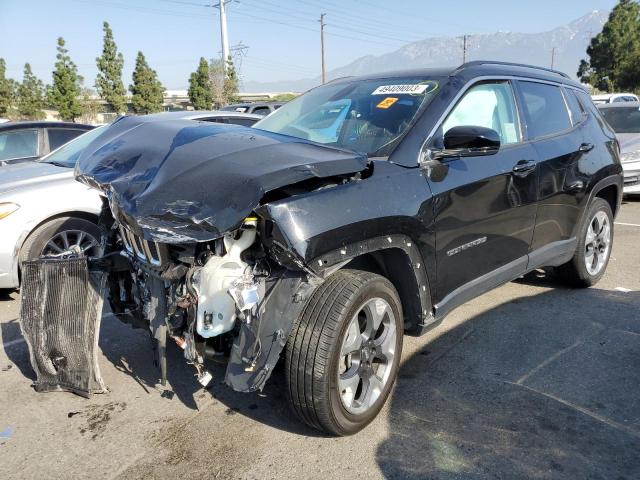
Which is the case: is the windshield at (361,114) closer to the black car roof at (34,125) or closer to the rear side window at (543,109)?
the rear side window at (543,109)

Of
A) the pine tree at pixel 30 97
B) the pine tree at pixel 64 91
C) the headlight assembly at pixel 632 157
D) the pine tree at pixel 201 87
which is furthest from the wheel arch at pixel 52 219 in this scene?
the pine tree at pixel 201 87

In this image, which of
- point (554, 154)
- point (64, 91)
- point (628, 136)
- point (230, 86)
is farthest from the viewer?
point (230, 86)

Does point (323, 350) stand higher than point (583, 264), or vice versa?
point (323, 350)

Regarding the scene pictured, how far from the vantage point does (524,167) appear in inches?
143

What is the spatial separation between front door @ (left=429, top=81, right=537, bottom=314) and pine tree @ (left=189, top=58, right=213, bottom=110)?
1707 inches

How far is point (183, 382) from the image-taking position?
A: 11.0ft

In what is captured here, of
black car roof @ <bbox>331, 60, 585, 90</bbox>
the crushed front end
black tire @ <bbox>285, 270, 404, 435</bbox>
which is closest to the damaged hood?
the crushed front end

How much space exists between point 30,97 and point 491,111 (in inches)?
1723

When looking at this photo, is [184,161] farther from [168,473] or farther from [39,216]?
[39,216]

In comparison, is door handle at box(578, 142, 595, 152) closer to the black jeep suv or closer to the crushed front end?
the black jeep suv

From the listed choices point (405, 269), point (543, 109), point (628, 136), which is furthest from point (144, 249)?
point (628, 136)

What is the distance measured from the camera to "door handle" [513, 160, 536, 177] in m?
3.59

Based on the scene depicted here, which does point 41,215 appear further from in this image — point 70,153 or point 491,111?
point 491,111

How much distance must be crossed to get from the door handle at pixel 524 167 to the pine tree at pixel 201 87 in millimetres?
43447
